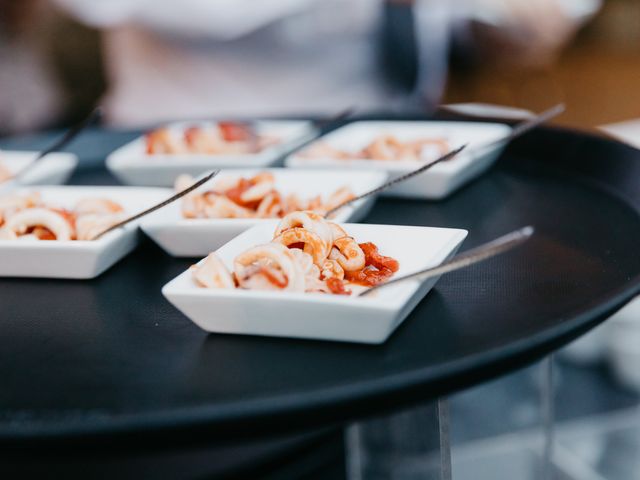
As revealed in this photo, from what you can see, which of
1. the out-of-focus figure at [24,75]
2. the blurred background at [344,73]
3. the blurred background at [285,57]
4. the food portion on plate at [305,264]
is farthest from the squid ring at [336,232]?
the out-of-focus figure at [24,75]

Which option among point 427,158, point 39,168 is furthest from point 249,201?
point 39,168

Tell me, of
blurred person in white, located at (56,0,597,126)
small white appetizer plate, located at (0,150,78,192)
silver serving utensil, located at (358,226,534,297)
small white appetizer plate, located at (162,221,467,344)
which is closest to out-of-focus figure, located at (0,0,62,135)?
blurred person in white, located at (56,0,597,126)

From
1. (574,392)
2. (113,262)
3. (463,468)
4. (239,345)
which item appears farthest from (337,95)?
(239,345)

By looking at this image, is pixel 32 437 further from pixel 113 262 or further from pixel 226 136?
pixel 226 136

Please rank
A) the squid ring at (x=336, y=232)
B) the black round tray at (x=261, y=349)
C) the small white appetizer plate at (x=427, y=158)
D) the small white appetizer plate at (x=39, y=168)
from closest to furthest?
1. the black round tray at (x=261, y=349)
2. the squid ring at (x=336, y=232)
3. the small white appetizer plate at (x=427, y=158)
4. the small white appetizer plate at (x=39, y=168)

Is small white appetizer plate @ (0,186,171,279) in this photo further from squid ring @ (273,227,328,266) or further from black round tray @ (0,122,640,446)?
squid ring @ (273,227,328,266)

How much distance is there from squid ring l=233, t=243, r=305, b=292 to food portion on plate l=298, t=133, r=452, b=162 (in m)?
0.53

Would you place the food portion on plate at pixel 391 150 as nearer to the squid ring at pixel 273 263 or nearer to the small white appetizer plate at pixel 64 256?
the small white appetizer plate at pixel 64 256

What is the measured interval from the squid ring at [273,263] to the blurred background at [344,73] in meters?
1.24

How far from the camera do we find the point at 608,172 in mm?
1266

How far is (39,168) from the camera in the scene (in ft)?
4.54

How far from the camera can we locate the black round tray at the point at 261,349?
0.64 m

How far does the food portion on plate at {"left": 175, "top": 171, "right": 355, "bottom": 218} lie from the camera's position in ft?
3.61

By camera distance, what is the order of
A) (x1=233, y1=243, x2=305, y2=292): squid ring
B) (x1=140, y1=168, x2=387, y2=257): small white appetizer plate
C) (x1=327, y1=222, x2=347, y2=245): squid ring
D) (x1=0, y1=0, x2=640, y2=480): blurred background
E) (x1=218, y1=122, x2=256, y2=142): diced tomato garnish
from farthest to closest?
1. (x1=0, y1=0, x2=640, y2=480): blurred background
2. (x1=218, y1=122, x2=256, y2=142): diced tomato garnish
3. (x1=140, y1=168, x2=387, y2=257): small white appetizer plate
4. (x1=327, y1=222, x2=347, y2=245): squid ring
5. (x1=233, y1=243, x2=305, y2=292): squid ring
